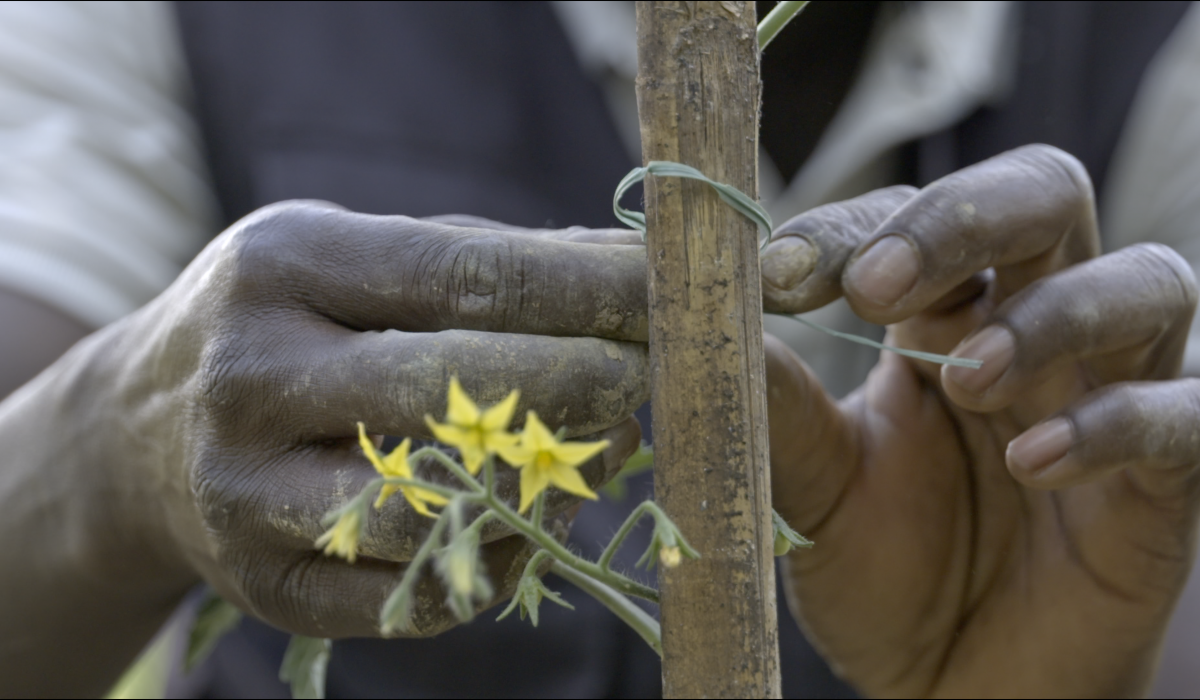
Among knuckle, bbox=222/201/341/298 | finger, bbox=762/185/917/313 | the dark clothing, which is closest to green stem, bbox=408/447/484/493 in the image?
knuckle, bbox=222/201/341/298

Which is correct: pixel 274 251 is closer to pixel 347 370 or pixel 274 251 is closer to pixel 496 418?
pixel 347 370

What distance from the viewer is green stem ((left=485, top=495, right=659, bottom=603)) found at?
1.31ft

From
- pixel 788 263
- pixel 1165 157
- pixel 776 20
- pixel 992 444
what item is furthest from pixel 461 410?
pixel 1165 157

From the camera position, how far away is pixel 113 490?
840mm

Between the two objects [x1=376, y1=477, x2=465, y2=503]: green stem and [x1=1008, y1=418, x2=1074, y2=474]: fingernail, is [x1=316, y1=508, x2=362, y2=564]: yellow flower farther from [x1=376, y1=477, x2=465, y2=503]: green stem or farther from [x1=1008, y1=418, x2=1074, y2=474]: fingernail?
[x1=1008, y1=418, x2=1074, y2=474]: fingernail

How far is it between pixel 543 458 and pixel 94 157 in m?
1.69

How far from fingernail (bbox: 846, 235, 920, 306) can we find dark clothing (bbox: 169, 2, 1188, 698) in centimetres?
106

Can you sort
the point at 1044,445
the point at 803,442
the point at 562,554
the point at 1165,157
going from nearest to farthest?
the point at 562,554 → the point at 1044,445 → the point at 803,442 → the point at 1165,157

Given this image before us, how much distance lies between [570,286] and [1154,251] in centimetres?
60

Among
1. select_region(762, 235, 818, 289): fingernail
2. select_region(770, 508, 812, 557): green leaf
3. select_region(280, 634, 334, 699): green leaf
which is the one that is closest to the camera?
select_region(770, 508, 812, 557): green leaf

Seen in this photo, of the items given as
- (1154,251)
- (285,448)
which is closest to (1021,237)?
(1154,251)

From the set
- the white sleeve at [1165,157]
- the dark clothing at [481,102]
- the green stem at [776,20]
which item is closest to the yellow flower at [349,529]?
the green stem at [776,20]

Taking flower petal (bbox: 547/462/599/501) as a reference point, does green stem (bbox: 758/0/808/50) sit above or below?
above

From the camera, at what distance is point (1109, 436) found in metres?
0.74
